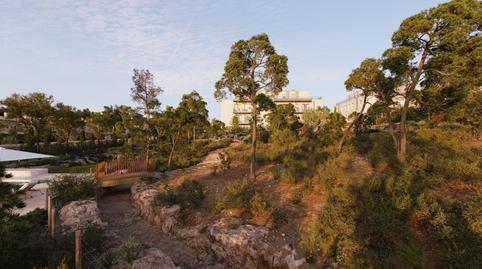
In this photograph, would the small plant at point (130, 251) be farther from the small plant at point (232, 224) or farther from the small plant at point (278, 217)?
the small plant at point (278, 217)

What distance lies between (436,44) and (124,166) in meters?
17.8

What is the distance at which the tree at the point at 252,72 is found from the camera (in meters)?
10.3

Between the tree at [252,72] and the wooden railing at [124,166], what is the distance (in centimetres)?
852

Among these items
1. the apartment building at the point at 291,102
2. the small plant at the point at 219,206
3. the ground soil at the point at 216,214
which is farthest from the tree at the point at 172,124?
the apartment building at the point at 291,102

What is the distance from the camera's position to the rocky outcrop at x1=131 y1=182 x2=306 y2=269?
6.05m

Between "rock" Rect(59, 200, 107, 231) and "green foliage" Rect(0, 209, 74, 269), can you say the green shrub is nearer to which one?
"rock" Rect(59, 200, 107, 231)

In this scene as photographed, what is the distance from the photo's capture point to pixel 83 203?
10430 mm

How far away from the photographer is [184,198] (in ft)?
32.8

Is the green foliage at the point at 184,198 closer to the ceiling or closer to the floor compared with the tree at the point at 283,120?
closer to the floor

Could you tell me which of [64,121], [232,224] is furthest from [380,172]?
[64,121]

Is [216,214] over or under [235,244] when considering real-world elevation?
over

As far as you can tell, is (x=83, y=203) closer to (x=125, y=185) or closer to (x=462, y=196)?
(x=125, y=185)

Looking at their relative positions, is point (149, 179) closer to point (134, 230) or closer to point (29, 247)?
point (134, 230)

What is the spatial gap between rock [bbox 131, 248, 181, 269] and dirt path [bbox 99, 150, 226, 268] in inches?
29.4
